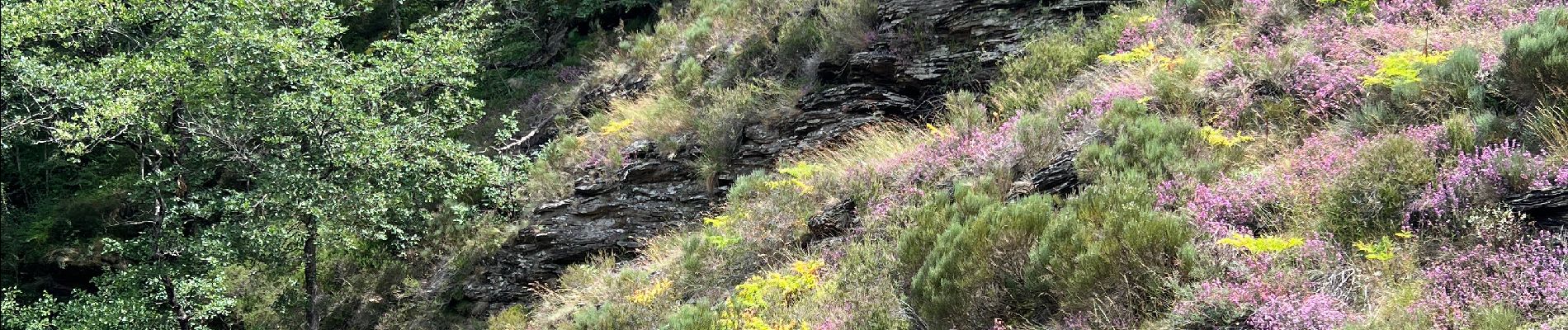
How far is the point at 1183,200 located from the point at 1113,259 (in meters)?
1.01

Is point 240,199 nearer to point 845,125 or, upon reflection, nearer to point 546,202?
point 546,202

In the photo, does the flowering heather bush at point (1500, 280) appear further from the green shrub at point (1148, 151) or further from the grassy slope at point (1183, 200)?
the green shrub at point (1148, 151)

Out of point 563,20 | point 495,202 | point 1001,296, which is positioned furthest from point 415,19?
point 1001,296

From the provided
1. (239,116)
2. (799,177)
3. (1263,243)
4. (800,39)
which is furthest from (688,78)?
(1263,243)

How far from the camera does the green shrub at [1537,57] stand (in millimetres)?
5137

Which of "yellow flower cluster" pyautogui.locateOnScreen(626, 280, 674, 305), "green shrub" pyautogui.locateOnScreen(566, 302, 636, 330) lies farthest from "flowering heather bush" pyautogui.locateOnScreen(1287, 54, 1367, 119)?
"green shrub" pyautogui.locateOnScreen(566, 302, 636, 330)

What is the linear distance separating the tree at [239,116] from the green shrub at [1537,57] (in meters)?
11.2

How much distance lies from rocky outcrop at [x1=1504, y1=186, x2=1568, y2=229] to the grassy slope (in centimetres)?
7

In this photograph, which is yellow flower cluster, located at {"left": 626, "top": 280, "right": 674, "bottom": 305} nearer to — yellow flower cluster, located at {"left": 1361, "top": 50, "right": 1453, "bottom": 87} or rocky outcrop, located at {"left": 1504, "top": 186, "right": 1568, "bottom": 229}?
yellow flower cluster, located at {"left": 1361, "top": 50, "right": 1453, "bottom": 87}

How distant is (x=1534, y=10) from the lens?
6.38m

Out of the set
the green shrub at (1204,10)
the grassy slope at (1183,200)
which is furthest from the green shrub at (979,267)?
the green shrub at (1204,10)

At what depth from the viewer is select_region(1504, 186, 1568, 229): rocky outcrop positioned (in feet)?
14.1

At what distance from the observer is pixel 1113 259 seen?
5.06 metres

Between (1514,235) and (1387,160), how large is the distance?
3.04 feet
